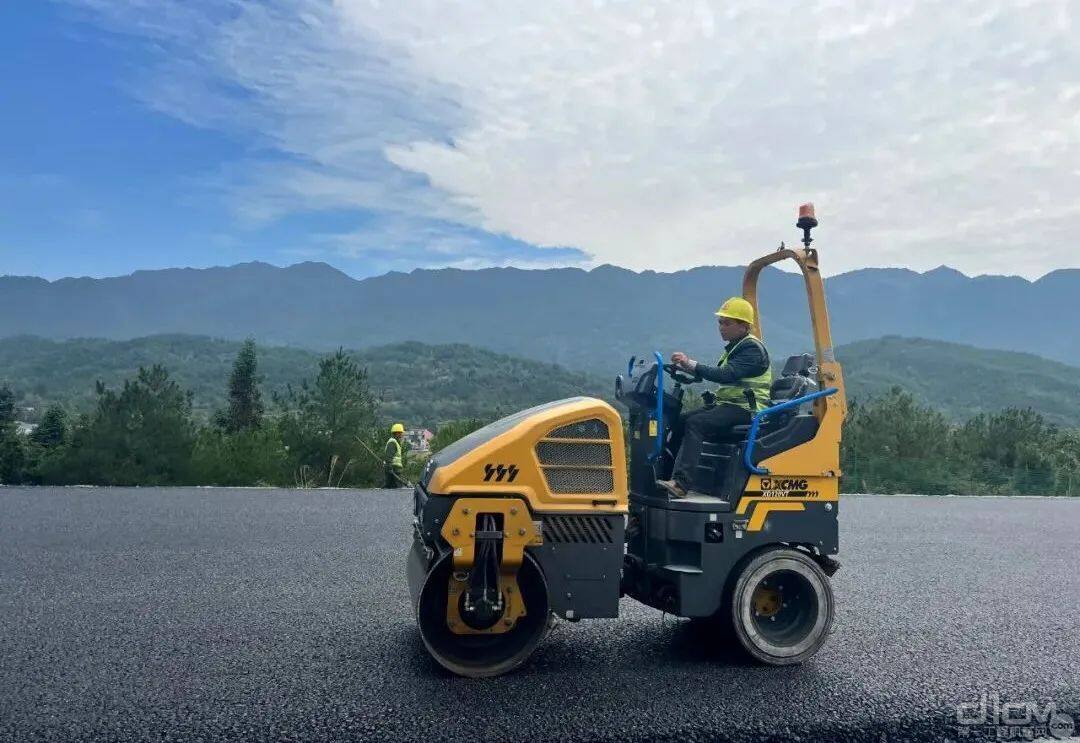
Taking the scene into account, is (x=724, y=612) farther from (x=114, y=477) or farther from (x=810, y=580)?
(x=114, y=477)

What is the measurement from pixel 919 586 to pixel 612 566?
344 centimetres

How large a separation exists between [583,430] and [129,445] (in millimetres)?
9824

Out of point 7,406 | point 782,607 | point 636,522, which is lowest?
point 782,607

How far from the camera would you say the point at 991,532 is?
9602 mm

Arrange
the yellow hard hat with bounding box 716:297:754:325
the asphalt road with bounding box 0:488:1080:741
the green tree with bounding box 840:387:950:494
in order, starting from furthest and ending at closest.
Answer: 1. the green tree with bounding box 840:387:950:494
2. the yellow hard hat with bounding box 716:297:754:325
3. the asphalt road with bounding box 0:488:1080:741

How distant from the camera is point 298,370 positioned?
73562 mm

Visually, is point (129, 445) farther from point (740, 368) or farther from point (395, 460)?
point (740, 368)

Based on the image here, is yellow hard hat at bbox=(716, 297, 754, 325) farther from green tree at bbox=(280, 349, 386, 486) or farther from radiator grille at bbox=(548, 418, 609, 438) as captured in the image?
green tree at bbox=(280, 349, 386, 486)

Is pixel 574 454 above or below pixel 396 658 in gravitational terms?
above

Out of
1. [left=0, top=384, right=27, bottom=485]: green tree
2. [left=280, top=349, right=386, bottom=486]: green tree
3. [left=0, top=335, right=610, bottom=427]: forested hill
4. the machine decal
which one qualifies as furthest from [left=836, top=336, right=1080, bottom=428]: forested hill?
the machine decal

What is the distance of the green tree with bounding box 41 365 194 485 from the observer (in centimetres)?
1172

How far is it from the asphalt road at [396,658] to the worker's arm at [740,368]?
1.45m

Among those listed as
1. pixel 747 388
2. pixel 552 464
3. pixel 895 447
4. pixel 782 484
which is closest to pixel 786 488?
pixel 782 484

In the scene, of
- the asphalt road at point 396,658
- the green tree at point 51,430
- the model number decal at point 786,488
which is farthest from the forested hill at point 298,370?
the model number decal at point 786,488
